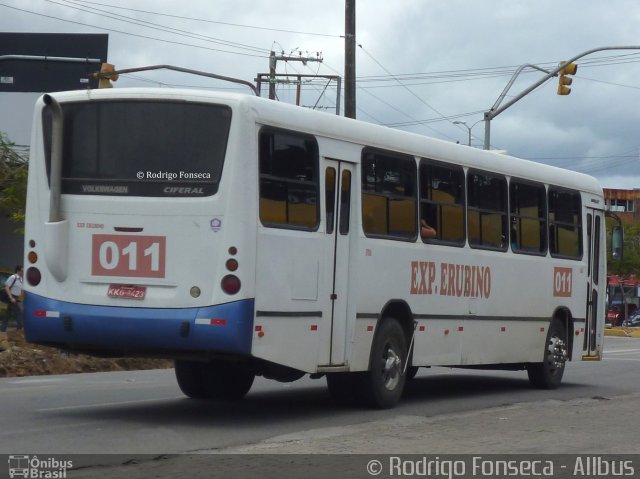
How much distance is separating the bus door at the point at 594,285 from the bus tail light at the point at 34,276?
973cm

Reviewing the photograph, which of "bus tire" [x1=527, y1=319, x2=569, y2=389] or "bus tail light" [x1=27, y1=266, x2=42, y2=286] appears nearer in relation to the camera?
"bus tail light" [x1=27, y1=266, x2=42, y2=286]

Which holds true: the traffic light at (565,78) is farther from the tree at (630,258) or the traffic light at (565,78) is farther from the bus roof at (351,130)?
the tree at (630,258)

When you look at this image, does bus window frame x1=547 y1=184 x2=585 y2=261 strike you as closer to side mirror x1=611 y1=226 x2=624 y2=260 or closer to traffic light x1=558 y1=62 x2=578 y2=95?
side mirror x1=611 y1=226 x2=624 y2=260

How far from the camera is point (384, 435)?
11.3 meters

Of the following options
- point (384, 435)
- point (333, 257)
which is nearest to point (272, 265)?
point (333, 257)

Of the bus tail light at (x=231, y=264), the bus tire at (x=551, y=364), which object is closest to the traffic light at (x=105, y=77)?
the bus tire at (x=551, y=364)

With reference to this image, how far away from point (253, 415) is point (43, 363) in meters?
7.50

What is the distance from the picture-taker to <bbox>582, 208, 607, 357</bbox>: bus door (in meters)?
18.8

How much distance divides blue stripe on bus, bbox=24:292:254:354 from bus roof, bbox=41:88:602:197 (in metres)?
1.90

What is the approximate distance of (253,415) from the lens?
1274 cm

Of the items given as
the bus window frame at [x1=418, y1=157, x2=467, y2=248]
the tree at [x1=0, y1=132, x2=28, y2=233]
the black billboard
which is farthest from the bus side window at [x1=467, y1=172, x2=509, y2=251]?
the black billboard

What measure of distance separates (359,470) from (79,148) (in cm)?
451

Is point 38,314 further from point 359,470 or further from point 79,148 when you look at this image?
point 359,470

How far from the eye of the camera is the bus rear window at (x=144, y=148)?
1133 cm
